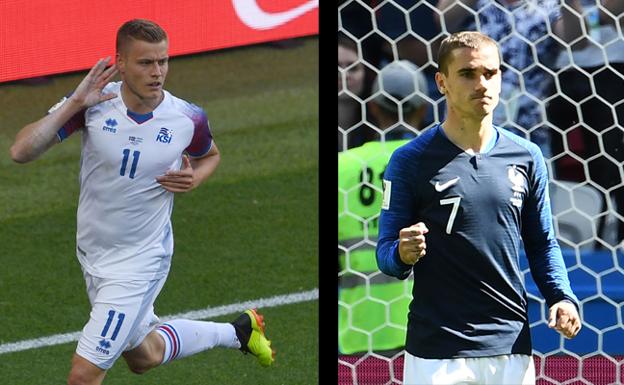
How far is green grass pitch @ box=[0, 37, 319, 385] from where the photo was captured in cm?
630

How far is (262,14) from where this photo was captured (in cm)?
744

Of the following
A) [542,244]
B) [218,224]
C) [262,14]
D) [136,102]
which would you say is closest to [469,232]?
[542,244]

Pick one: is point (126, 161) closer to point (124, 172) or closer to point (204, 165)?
point (124, 172)

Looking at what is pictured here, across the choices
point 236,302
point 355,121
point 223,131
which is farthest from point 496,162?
point 223,131

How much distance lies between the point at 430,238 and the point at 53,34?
96.4 inches

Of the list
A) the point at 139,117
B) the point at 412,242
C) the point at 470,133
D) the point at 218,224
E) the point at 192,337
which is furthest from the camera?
the point at 218,224

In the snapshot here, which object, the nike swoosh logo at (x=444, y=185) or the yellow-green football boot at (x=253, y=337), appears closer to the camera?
the nike swoosh logo at (x=444, y=185)

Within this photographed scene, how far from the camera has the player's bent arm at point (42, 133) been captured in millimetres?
5395

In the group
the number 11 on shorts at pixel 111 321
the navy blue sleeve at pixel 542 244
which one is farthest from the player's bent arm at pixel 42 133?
the navy blue sleeve at pixel 542 244

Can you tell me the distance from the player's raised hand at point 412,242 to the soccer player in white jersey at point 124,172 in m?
1.06

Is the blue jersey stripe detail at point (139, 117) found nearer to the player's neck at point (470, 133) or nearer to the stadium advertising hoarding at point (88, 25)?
the stadium advertising hoarding at point (88, 25)

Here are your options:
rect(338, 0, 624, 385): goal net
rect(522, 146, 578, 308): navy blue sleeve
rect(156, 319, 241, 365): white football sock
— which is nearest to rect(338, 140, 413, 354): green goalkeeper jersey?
rect(338, 0, 624, 385): goal net

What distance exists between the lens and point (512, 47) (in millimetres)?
5785

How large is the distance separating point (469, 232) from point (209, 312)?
1975 mm
